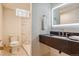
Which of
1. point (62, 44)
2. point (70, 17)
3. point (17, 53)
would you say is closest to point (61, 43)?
point (62, 44)

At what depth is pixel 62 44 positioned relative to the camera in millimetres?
1340

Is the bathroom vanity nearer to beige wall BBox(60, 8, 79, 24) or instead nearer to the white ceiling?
beige wall BBox(60, 8, 79, 24)

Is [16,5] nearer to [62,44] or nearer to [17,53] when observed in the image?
[17,53]

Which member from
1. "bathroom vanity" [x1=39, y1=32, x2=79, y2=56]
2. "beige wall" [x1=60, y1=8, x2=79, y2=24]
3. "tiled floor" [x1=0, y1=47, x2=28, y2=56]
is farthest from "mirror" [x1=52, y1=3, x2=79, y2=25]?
"tiled floor" [x1=0, y1=47, x2=28, y2=56]

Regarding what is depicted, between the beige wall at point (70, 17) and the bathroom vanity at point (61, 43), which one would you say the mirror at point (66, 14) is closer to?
the beige wall at point (70, 17)

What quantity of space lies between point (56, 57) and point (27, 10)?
2.26 ft

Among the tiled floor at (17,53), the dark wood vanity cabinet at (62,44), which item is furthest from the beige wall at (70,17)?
the tiled floor at (17,53)

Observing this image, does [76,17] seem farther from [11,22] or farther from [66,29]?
[11,22]

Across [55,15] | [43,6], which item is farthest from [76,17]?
[43,6]

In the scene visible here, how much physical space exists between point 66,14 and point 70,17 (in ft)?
0.22

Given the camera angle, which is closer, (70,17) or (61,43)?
(61,43)

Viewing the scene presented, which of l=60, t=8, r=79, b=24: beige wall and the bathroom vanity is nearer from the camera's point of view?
the bathroom vanity

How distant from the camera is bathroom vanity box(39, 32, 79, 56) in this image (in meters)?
1.19

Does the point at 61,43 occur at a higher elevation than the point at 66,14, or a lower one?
lower
